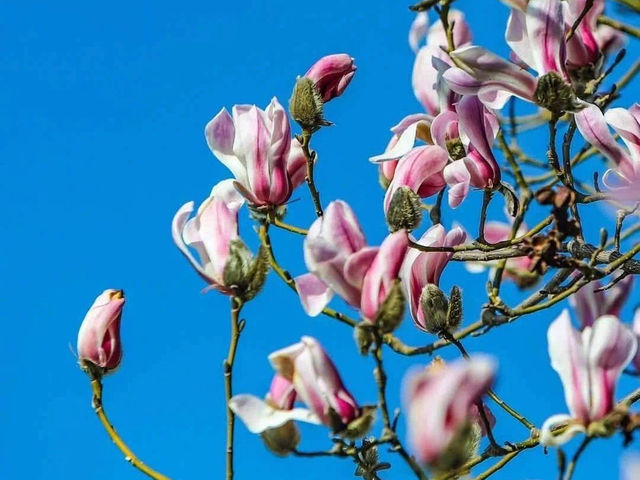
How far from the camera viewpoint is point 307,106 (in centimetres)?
225

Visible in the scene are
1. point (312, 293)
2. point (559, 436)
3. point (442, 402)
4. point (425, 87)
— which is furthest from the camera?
point (425, 87)

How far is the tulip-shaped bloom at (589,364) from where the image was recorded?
1.53m

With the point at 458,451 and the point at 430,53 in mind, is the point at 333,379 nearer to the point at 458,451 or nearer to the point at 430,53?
the point at 458,451

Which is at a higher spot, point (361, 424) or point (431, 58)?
point (431, 58)

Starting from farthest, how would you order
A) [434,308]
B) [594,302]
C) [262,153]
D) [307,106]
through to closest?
1. [307,106]
2. [262,153]
3. [434,308]
4. [594,302]

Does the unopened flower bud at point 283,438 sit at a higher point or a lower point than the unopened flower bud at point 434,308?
lower

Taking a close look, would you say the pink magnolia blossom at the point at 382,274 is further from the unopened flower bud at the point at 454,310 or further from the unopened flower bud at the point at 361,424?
the unopened flower bud at the point at 454,310

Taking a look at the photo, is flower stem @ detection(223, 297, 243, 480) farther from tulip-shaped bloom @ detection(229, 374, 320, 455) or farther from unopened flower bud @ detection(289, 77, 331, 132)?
unopened flower bud @ detection(289, 77, 331, 132)

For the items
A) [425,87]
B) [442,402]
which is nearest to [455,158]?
[425,87]

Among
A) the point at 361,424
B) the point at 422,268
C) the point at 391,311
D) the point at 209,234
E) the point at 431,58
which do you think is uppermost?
the point at 431,58

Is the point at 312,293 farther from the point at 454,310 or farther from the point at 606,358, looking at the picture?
the point at 606,358

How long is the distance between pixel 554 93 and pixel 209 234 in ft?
1.93

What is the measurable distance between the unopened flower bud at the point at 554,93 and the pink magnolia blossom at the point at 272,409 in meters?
0.63

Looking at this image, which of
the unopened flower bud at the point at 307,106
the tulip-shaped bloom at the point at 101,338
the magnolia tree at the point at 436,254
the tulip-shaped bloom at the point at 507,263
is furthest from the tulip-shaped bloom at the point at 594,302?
the tulip-shaped bloom at the point at 507,263
